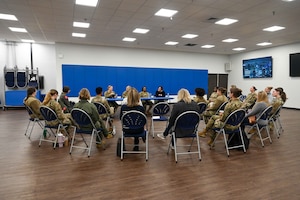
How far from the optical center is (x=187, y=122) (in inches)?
134

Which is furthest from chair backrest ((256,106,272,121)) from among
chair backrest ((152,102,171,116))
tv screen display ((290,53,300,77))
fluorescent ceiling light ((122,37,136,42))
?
A: tv screen display ((290,53,300,77))

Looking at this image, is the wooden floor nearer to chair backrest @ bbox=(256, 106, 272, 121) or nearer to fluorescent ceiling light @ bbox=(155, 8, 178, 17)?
chair backrest @ bbox=(256, 106, 272, 121)

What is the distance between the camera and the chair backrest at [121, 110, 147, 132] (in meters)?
3.27

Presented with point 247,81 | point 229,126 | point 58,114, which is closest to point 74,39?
point 58,114

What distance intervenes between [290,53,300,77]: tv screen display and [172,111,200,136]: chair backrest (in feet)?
31.3

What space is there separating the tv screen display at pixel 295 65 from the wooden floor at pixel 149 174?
7726mm

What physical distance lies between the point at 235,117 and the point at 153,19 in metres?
4.37

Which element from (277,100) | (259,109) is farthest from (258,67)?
(259,109)

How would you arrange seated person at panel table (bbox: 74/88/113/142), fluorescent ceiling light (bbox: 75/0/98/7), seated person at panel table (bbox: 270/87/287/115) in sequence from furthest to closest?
fluorescent ceiling light (bbox: 75/0/98/7), seated person at panel table (bbox: 270/87/287/115), seated person at panel table (bbox: 74/88/113/142)

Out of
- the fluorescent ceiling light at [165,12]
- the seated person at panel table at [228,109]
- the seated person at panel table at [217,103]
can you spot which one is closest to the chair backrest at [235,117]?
the seated person at panel table at [228,109]

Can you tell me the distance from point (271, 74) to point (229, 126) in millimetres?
9717

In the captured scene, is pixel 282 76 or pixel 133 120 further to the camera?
pixel 282 76

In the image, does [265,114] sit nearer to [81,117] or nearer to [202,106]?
[202,106]

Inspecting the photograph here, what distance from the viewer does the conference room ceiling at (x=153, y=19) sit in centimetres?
537
